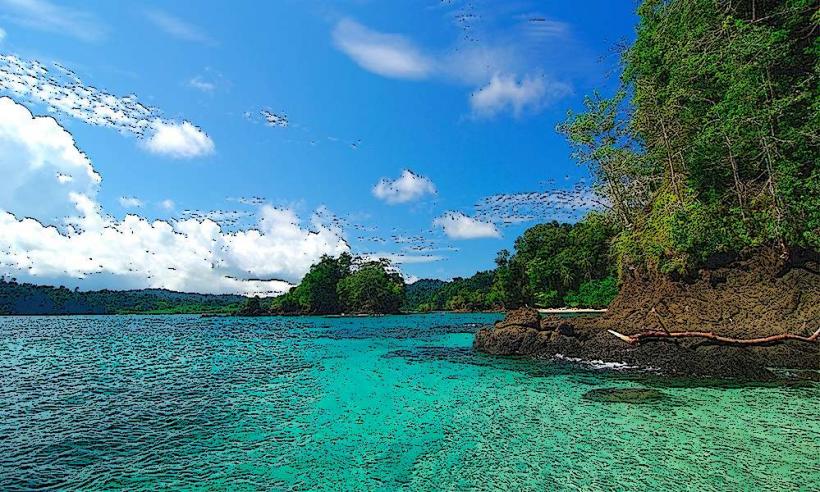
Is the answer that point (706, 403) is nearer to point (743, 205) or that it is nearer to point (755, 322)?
point (755, 322)

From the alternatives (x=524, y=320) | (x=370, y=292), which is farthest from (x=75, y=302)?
(x=524, y=320)

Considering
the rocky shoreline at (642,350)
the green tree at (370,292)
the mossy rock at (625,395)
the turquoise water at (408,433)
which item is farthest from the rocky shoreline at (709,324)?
the green tree at (370,292)

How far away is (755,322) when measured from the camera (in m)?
19.7

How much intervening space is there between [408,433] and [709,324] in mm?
17637

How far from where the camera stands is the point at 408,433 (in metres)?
10.4

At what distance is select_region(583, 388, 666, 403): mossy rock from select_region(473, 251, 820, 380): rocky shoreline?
407 centimetres

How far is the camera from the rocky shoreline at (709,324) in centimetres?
1680

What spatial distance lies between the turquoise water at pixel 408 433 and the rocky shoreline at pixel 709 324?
106 inches

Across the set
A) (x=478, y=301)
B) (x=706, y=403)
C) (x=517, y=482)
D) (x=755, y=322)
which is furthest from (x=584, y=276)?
(x=517, y=482)

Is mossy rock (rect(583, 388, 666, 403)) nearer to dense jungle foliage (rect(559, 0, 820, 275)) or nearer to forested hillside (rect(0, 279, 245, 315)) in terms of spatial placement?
dense jungle foliage (rect(559, 0, 820, 275))

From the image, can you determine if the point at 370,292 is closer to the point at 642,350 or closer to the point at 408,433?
the point at 642,350

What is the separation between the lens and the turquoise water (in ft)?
25.4

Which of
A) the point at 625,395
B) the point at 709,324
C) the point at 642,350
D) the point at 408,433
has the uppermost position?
the point at 709,324

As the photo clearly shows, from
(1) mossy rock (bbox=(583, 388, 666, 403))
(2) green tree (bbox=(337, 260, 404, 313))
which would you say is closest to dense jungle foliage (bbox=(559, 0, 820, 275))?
(1) mossy rock (bbox=(583, 388, 666, 403))
